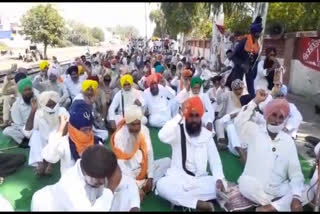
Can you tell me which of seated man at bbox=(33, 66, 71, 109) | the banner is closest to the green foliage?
the banner

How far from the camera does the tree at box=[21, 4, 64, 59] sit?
93.9 feet

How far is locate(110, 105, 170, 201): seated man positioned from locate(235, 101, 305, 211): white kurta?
0.91 m

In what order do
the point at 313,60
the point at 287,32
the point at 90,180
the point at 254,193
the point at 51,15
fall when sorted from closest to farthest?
the point at 90,180 < the point at 254,193 < the point at 313,60 < the point at 287,32 < the point at 51,15

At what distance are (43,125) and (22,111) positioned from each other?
1.12 meters

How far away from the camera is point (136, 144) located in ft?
11.7

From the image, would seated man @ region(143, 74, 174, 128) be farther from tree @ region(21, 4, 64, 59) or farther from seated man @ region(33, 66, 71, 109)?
tree @ region(21, 4, 64, 59)

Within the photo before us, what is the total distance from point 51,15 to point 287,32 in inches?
822

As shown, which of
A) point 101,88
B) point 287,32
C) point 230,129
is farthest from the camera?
point 287,32

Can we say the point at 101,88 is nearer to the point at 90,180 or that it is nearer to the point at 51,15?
the point at 90,180

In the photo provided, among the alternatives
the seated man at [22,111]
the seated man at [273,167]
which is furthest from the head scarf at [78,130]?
the seated man at [22,111]

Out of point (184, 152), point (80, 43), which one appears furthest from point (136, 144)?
point (80, 43)

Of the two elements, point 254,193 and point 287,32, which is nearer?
point 254,193

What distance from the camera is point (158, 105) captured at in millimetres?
7008

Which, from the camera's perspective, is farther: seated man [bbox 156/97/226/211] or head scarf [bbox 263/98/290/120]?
seated man [bbox 156/97/226/211]
